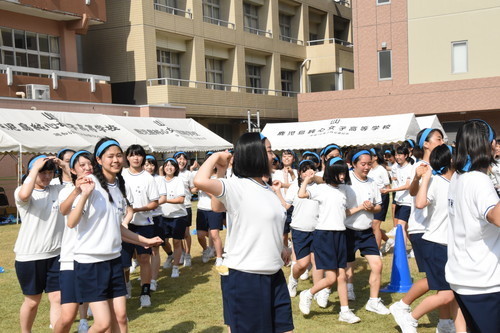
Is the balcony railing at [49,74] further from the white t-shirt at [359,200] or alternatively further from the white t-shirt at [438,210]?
the white t-shirt at [438,210]

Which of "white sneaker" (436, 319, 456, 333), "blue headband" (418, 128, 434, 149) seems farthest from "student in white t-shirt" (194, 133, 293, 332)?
"blue headband" (418, 128, 434, 149)

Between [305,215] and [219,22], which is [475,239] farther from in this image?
[219,22]

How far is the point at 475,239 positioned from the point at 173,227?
246 inches

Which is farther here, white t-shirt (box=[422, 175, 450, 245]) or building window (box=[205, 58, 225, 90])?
building window (box=[205, 58, 225, 90])

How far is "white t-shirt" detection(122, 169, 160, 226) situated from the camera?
296 inches

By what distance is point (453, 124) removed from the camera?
28.2 m

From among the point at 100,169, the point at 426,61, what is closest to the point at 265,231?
the point at 100,169

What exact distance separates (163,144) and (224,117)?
9.84 meters

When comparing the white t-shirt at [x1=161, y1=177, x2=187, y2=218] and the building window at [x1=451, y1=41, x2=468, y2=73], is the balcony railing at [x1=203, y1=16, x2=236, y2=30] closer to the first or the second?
the building window at [x1=451, y1=41, x2=468, y2=73]

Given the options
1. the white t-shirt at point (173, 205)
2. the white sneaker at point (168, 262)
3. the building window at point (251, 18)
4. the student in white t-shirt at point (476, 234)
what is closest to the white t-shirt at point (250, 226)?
the student in white t-shirt at point (476, 234)

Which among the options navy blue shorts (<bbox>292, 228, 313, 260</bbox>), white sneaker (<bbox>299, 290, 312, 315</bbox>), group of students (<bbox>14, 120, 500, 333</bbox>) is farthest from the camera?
navy blue shorts (<bbox>292, 228, 313, 260</bbox>)

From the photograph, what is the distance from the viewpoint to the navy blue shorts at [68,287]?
476 cm

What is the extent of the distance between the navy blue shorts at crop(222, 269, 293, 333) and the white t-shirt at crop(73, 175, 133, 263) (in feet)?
3.95

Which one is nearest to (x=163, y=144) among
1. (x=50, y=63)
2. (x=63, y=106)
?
(x=63, y=106)
